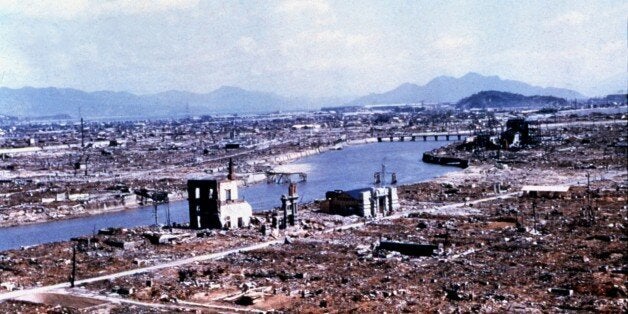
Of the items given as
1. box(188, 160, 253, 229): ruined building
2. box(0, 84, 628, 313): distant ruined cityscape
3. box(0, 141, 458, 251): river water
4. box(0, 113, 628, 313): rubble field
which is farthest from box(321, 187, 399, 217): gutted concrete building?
box(0, 141, 458, 251): river water

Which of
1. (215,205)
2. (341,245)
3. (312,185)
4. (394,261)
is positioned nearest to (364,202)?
(215,205)

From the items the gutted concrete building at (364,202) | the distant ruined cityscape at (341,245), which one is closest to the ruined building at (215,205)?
the distant ruined cityscape at (341,245)

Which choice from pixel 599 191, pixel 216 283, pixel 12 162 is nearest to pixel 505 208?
pixel 599 191

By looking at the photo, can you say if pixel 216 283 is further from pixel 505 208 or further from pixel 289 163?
pixel 289 163

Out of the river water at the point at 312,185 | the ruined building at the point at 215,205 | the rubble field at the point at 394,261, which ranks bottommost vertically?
the river water at the point at 312,185

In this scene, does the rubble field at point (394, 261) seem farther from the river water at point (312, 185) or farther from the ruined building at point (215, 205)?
the river water at point (312, 185)

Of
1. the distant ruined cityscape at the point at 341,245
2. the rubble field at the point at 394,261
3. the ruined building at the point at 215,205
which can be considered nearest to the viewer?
the rubble field at the point at 394,261
